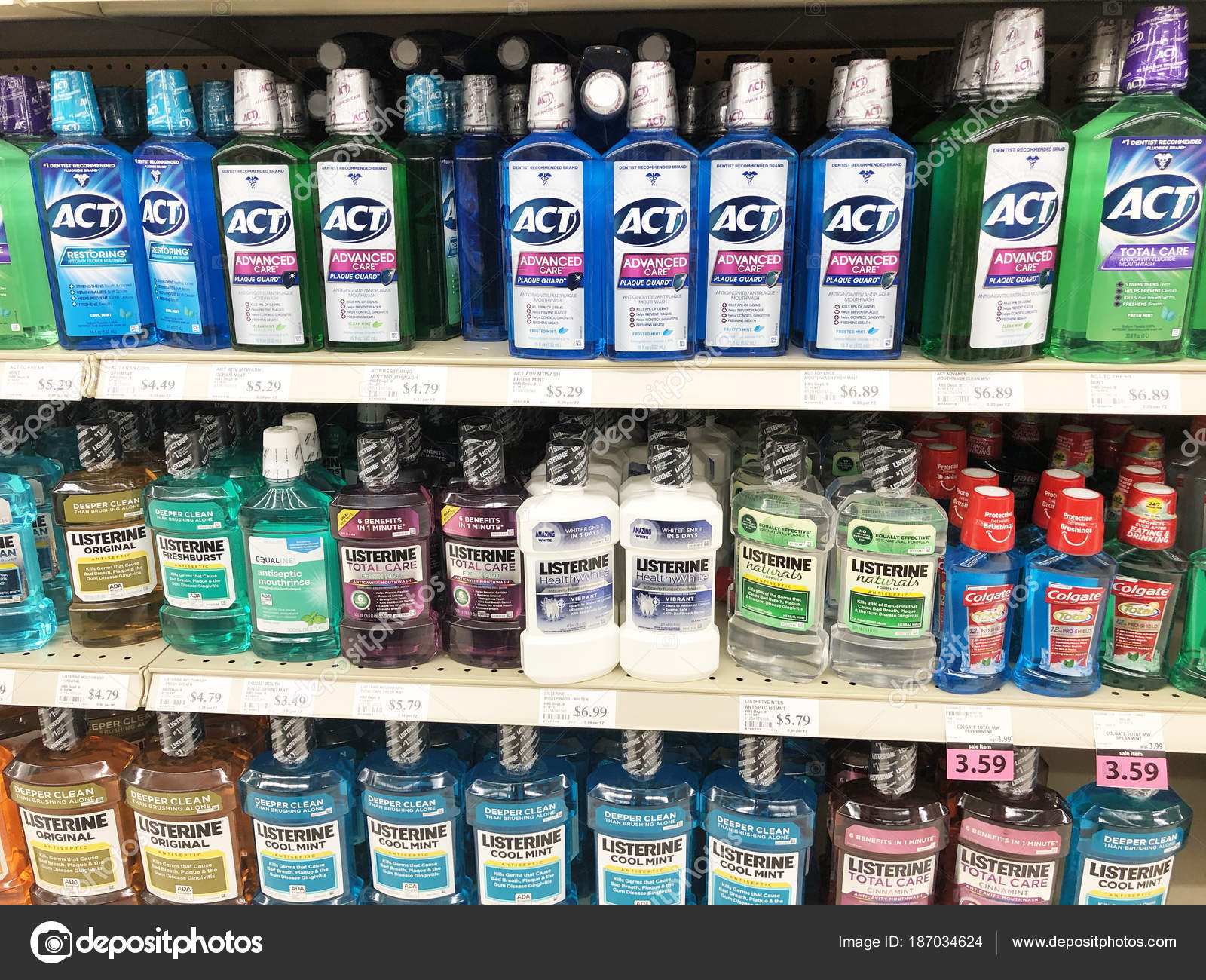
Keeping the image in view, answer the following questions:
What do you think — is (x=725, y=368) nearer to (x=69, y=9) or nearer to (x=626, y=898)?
(x=626, y=898)

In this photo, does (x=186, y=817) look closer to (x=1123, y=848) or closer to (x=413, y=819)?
(x=413, y=819)

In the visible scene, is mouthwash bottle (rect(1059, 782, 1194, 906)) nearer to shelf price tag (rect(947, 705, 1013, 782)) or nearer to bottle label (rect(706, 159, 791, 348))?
shelf price tag (rect(947, 705, 1013, 782))

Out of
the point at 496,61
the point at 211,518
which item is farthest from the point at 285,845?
the point at 496,61

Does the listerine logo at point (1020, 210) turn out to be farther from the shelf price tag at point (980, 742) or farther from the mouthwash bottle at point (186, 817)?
the mouthwash bottle at point (186, 817)

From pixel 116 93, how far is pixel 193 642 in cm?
91

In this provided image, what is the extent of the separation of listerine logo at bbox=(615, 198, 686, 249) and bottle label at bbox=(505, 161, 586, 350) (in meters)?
0.06

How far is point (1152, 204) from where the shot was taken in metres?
1.18

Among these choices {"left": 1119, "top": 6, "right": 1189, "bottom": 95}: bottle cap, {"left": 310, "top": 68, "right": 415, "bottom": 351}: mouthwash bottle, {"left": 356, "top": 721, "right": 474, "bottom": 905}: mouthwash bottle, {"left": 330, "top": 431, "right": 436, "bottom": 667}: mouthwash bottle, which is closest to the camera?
{"left": 1119, "top": 6, "right": 1189, "bottom": 95}: bottle cap

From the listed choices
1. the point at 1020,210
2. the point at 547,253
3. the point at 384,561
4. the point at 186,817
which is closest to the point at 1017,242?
the point at 1020,210

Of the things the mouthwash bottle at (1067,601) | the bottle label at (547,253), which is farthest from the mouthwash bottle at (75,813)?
the mouthwash bottle at (1067,601)

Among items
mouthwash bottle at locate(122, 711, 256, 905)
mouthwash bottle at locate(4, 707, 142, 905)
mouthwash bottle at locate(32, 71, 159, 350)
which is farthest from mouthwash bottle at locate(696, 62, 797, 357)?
mouthwash bottle at locate(4, 707, 142, 905)

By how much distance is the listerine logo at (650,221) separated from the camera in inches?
47.1

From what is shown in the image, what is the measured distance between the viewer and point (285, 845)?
4.89 ft

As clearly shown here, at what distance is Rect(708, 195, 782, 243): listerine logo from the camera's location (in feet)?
3.96
